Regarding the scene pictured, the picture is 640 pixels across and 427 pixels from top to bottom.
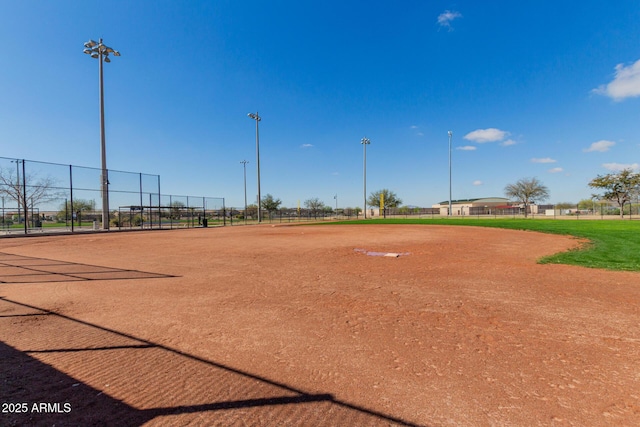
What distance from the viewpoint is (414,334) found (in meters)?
4.06

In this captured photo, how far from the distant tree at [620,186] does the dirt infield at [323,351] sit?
53.1 m

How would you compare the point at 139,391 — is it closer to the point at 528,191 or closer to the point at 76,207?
the point at 76,207

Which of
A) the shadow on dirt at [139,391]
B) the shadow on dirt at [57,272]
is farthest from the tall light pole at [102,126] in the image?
the shadow on dirt at [139,391]

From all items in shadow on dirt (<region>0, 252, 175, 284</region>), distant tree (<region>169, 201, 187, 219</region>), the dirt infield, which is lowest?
the dirt infield

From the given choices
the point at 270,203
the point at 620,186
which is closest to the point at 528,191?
the point at 620,186

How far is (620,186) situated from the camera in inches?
1729

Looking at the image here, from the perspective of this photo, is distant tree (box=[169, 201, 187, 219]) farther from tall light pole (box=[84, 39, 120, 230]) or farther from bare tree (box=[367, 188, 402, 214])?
bare tree (box=[367, 188, 402, 214])

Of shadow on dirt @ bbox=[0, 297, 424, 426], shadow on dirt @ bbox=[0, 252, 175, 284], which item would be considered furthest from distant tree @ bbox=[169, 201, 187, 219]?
shadow on dirt @ bbox=[0, 297, 424, 426]

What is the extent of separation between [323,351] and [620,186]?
2404 inches

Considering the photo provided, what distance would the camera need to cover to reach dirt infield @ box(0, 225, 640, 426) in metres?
2.51

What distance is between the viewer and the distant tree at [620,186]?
42969 mm

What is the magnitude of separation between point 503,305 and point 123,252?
13.9 metres

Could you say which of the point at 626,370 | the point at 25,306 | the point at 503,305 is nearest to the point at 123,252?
the point at 25,306

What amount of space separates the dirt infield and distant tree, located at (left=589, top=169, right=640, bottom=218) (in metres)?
53.1
